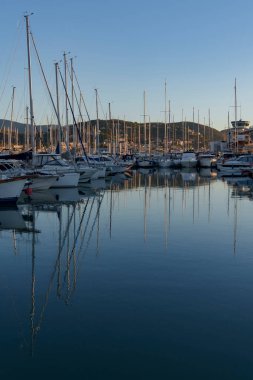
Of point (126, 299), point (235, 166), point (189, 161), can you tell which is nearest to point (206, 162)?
point (189, 161)

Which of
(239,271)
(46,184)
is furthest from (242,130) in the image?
(239,271)

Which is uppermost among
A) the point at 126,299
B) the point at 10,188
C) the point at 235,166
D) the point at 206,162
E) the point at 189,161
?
the point at 189,161

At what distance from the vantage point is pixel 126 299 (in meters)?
8.98

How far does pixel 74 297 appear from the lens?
9148 mm

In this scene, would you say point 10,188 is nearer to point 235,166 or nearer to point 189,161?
point 235,166

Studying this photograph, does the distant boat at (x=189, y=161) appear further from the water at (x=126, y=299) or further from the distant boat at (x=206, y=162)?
the water at (x=126, y=299)

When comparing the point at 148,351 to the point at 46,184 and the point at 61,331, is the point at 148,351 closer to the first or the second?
the point at 61,331

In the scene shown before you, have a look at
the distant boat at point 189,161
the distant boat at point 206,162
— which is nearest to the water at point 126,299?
the distant boat at point 189,161

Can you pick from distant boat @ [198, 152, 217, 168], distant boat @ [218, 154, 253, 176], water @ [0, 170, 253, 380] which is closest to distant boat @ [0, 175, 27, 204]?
water @ [0, 170, 253, 380]

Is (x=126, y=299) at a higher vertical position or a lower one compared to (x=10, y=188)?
lower

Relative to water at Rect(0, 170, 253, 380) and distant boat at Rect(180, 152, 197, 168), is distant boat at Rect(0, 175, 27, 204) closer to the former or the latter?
water at Rect(0, 170, 253, 380)

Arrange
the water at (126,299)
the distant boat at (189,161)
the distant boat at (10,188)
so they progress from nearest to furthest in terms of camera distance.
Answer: the water at (126,299), the distant boat at (10,188), the distant boat at (189,161)

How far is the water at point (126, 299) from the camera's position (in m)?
6.45

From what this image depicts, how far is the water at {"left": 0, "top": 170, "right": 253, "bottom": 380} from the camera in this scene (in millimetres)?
6445
